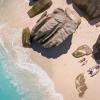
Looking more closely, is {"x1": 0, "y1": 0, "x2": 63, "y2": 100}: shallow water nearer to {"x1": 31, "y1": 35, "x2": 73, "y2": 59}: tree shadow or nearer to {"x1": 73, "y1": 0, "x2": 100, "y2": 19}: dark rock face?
{"x1": 31, "y1": 35, "x2": 73, "y2": 59}: tree shadow

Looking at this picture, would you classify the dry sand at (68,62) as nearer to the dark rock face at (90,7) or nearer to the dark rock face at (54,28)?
the dark rock face at (90,7)

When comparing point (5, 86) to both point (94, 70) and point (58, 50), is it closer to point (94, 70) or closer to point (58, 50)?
point (58, 50)

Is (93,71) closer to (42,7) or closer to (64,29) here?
(64,29)

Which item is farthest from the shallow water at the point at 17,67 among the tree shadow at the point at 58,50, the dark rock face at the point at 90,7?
the dark rock face at the point at 90,7

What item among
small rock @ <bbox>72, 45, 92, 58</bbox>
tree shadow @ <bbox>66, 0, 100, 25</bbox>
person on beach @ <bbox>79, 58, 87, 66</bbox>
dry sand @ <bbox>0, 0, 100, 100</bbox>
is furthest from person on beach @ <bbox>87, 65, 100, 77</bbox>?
tree shadow @ <bbox>66, 0, 100, 25</bbox>

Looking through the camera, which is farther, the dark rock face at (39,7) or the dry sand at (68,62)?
the dark rock face at (39,7)

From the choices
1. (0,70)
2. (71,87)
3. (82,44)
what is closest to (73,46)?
(82,44)
